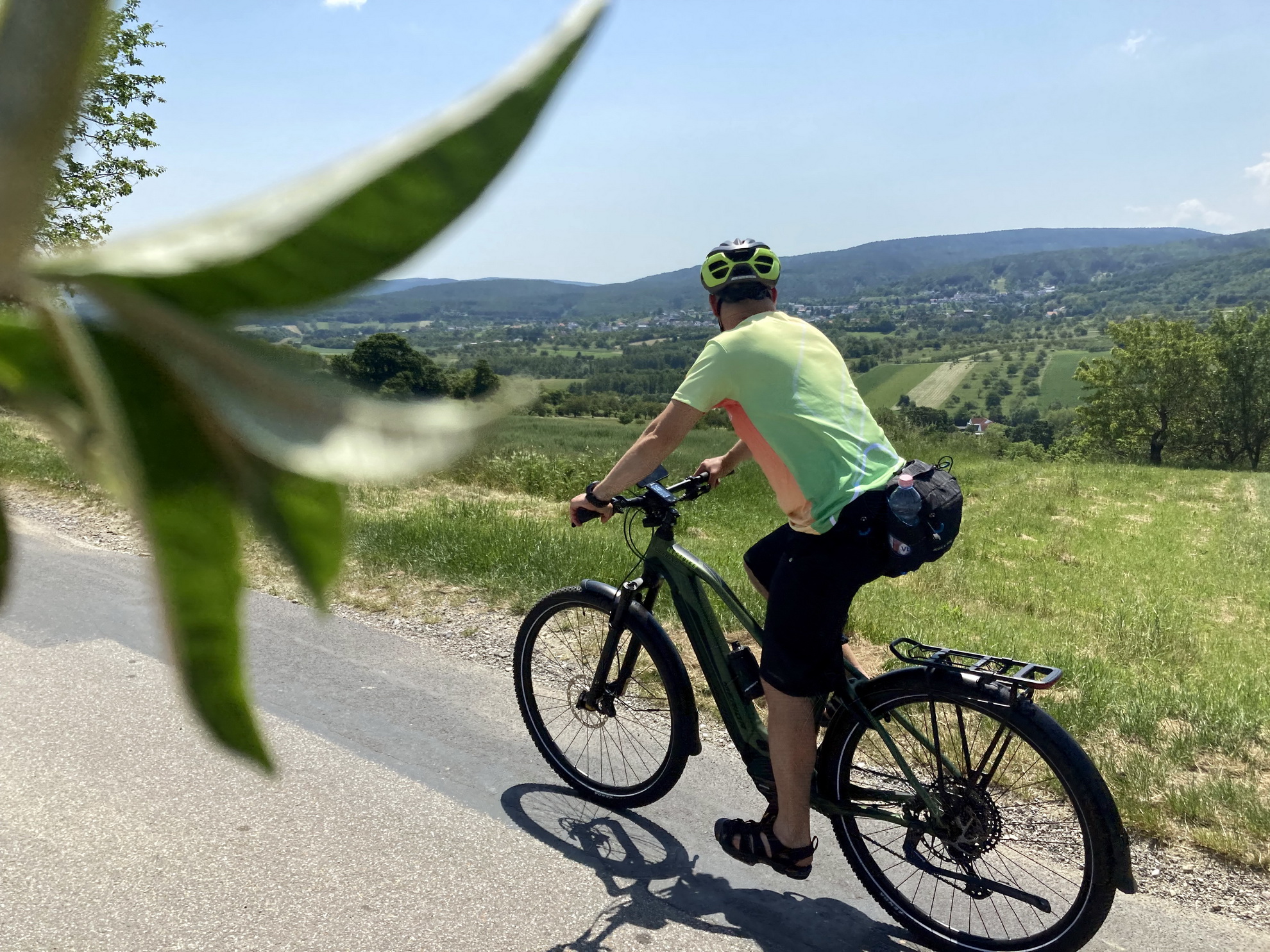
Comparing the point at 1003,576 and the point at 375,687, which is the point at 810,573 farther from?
the point at 1003,576

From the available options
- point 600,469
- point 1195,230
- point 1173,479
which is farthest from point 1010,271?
point 600,469

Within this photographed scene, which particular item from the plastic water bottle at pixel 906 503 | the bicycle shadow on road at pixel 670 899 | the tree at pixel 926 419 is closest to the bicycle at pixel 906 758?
the bicycle shadow on road at pixel 670 899

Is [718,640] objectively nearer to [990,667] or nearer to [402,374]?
[990,667]

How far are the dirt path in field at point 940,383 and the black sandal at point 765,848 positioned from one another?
190 ft

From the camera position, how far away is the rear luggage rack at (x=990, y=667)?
2.44m

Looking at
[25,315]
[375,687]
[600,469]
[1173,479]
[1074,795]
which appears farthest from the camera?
[1173,479]

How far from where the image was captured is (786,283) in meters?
19.7

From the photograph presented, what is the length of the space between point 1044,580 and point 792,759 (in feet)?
25.6

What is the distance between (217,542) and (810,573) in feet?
8.37

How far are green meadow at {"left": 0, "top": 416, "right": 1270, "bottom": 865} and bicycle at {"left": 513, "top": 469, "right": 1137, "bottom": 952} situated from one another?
516 millimetres

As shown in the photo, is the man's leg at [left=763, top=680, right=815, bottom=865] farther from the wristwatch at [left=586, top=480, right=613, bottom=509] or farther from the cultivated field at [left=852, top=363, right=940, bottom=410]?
the cultivated field at [left=852, top=363, right=940, bottom=410]

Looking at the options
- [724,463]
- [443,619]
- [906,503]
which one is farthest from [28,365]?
[443,619]

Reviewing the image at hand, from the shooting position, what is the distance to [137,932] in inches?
110

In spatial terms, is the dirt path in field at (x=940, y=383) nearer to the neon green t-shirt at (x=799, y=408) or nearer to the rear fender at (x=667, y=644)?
the rear fender at (x=667, y=644)
